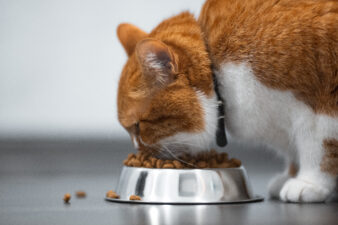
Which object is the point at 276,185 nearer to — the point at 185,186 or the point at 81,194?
the point at 185,186

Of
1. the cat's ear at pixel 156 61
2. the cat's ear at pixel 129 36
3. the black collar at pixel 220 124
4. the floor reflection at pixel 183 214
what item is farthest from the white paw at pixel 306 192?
the cat's ear at pixel 129 36

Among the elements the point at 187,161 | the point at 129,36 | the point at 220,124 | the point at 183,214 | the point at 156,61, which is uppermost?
the point at 129,36

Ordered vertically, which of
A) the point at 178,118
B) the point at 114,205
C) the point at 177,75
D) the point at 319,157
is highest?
the point at 177,75

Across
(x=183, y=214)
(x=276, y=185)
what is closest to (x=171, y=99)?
(x=183, y=214)

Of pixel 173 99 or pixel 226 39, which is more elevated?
pixel 226 39

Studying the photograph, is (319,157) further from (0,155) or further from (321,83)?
(0,155)

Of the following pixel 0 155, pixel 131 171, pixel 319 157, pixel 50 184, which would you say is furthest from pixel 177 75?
pixel 0 155

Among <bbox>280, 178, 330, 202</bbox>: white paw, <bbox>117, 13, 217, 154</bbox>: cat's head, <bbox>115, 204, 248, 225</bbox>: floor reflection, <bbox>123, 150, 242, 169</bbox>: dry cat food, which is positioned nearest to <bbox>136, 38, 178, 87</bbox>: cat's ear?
<bbox>117, 13, 217, 154</bbox>: cat's head
